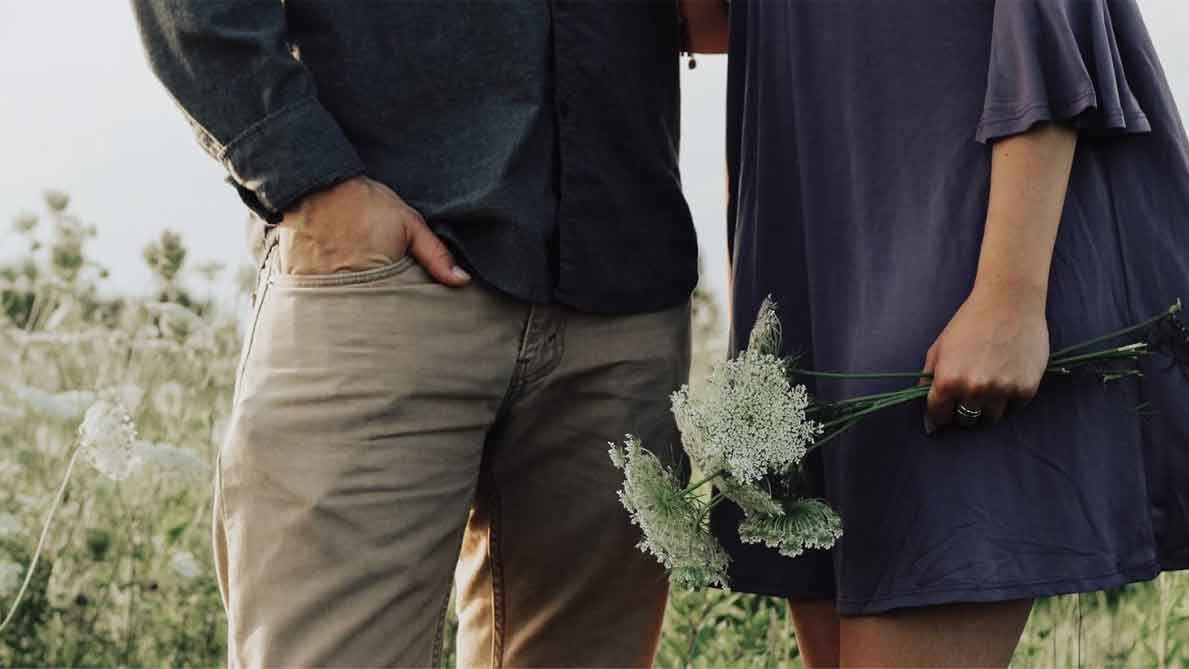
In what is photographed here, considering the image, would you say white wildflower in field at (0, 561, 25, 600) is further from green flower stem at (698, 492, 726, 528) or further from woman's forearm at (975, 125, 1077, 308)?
woman's forearm at (975, 125, 1077, 308)

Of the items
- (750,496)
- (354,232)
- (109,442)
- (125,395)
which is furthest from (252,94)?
(125,395)

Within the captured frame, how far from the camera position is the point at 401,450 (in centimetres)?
215

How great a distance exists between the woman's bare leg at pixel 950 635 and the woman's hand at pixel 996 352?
11.4 inches

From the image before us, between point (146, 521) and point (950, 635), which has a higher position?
point (950, 635)

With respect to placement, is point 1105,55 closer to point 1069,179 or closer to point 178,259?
point 1069,179

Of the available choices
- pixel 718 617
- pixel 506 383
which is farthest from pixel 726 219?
pixel 718 617

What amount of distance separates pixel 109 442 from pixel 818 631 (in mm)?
1491

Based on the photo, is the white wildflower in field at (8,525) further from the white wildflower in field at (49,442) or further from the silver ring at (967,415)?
the silver ring at (967,415)

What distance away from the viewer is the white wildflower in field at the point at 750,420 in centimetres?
196

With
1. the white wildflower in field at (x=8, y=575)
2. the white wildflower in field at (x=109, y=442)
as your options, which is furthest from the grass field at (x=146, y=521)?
the white wildflower in field at (x=109, y=442)

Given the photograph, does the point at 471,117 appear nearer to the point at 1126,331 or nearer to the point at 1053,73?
the point at 1053,73

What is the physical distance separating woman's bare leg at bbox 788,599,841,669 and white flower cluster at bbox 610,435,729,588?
288 millimetres

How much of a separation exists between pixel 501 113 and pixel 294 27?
0.35 meters

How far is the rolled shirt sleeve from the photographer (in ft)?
6.89
